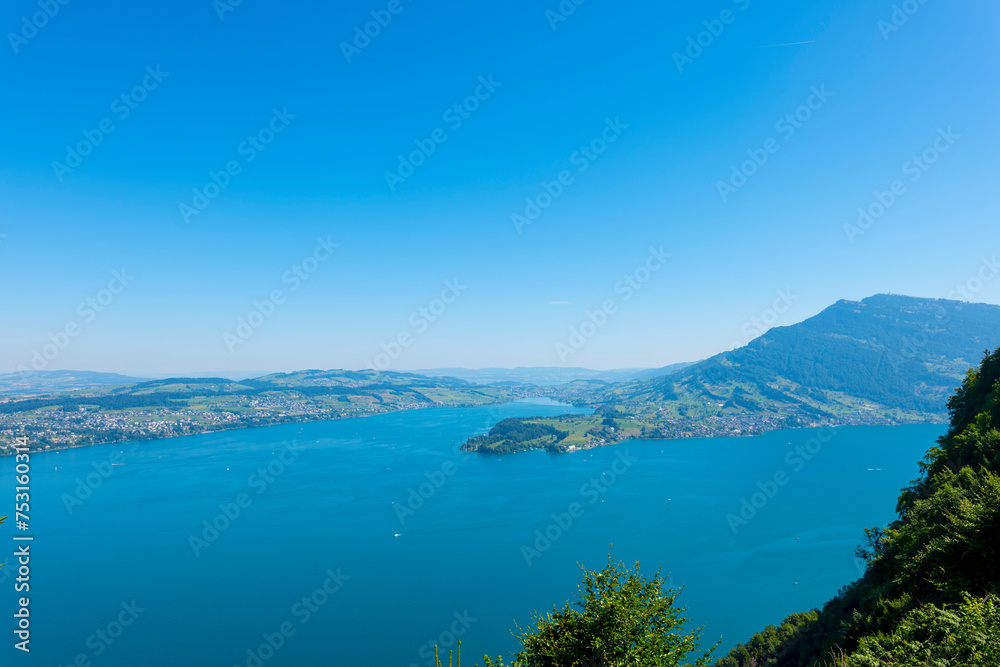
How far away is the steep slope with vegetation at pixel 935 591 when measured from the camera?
333 inches

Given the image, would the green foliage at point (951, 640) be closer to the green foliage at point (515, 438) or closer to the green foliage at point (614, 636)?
the green foliage at point (614, 636)

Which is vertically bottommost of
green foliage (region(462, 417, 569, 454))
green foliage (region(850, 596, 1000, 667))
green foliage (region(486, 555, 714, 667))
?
green foliage (region(462, 417, 569, 454))

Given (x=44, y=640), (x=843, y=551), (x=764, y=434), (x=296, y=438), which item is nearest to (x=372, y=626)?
(x=44, y=640)

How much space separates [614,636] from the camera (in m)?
11.5

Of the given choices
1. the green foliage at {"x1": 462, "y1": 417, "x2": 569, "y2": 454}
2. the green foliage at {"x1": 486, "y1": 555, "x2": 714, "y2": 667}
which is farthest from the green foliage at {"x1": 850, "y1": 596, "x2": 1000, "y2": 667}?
the green foliage at {"x1": 462, "y1": 417, "x2": 569, "y2": 454}

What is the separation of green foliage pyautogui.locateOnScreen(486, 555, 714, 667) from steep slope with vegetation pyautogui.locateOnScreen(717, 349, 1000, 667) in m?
3.66

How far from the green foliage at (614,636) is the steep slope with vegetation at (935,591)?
3659 mm

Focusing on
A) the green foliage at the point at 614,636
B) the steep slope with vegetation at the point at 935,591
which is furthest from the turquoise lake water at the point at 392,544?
the green foliage at the point at 614,636

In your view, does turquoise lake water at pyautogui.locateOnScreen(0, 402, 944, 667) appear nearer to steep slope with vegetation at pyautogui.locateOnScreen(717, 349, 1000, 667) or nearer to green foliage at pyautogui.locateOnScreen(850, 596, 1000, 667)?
steep slope with vegetation at pyautogui.locateOnScreen(717, 349, 1000, 667)

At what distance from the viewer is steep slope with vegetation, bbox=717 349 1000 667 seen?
8.45 metres

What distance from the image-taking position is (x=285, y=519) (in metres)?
70.9

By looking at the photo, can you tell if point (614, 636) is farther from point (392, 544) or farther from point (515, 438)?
point (515, 438)

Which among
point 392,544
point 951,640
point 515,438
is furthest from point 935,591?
point 515,438

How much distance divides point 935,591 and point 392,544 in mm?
58612
